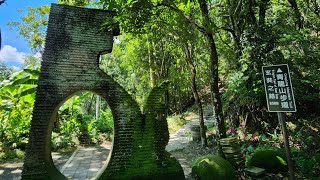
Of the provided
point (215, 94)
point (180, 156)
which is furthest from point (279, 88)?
point (180, 156)

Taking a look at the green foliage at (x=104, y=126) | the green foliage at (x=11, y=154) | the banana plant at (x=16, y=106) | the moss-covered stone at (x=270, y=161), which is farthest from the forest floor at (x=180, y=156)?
the green foliage at (x=104, y=126)

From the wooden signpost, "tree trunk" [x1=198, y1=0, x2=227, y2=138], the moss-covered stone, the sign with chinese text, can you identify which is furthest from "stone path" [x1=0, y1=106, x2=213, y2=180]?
the sign with chinese text

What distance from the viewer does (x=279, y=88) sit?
5.22 metres

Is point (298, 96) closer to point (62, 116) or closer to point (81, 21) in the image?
point (81, 21)

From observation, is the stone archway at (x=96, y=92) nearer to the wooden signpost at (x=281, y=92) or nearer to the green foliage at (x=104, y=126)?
the wooden signpost at (x=281, y=92)

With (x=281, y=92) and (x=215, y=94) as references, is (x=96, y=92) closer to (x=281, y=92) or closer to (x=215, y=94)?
(x=215, y=94)

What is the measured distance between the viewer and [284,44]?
962 centimetres

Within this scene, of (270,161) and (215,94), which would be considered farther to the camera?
(215,94)

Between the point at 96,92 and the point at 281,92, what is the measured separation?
12.4ft

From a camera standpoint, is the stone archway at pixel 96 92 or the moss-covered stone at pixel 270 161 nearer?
the stone archway at pixel 96 92

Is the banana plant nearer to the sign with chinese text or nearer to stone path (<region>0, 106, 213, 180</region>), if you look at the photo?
stone path (<region>0, 106, 213, 180</region>)

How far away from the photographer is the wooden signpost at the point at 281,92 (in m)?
5.06

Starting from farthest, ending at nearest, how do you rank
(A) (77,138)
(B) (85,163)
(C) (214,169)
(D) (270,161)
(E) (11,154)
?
(A) (77,138) < (E) (11,154) < (B) (85,163) < (D) (270,161) < (C) (214,169)

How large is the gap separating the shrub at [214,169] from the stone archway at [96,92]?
19.8 inches
